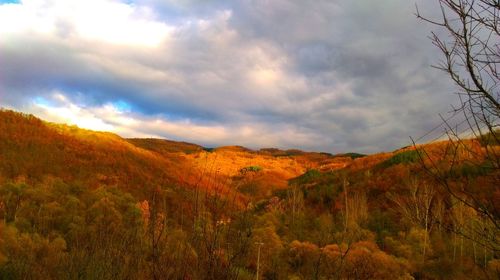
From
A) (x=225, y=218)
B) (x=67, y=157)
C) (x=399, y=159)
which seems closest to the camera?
(x=225, y=218)

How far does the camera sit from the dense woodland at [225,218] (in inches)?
163

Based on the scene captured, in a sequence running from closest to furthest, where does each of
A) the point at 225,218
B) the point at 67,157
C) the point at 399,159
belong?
the point at 225,218 < the point at 67,157 < the point at 399,159

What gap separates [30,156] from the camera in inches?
925

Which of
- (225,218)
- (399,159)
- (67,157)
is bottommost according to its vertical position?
(67,157)

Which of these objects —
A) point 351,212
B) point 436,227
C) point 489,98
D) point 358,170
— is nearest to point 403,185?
point 351,212

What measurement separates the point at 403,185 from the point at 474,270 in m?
12.4

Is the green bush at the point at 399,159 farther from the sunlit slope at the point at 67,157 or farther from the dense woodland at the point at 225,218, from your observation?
the sunlit slope at the point at 67,157

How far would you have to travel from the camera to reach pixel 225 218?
17.1 ft

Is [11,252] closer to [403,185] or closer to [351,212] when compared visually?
[351,212]

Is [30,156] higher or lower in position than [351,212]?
higher

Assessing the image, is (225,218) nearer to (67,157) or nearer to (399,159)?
(67,157)

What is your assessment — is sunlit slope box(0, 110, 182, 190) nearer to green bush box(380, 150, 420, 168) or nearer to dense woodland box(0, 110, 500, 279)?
dense woodland box(0, 110, 500, 279)

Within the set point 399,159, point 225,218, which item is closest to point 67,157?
point 399,159

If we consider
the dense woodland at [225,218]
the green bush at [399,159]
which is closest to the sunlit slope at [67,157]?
the dense woodland at [225,218]
